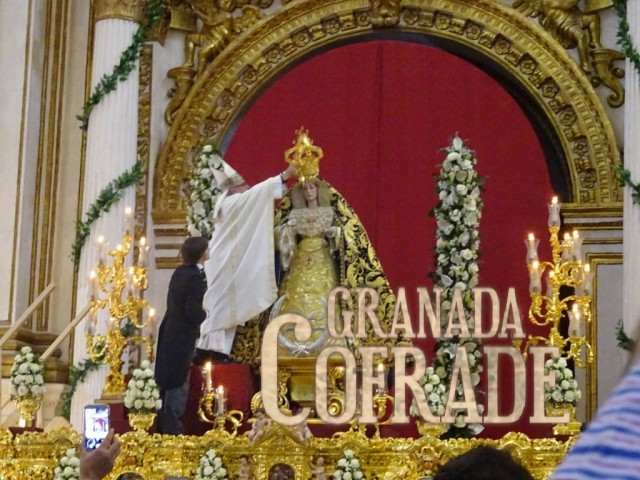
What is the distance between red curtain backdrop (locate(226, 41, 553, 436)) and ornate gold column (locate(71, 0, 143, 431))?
110 centimetres

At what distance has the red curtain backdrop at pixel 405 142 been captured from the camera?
10477 mm

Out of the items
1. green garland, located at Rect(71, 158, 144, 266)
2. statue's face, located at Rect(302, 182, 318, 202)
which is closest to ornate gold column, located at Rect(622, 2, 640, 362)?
statue's face, located at Rect(302, 182, 318, 202)

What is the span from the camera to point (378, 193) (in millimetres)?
10773

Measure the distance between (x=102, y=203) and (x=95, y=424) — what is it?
493cm

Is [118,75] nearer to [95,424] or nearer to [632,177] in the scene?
[632,177]

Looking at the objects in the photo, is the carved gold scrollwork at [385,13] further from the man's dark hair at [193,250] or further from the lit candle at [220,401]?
the lit candle at [220,401]

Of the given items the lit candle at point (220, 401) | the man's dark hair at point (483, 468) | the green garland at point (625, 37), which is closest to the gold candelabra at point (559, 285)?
the lit candle at point (220, 401)

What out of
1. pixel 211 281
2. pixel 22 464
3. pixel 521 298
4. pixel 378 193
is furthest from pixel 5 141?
pixel 521 298

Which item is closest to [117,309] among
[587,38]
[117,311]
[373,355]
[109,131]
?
[117,311]

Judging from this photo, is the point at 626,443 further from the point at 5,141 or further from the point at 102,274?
the point at 5,141

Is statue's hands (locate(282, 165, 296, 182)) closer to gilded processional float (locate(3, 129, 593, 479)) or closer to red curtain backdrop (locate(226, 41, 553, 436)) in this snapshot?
gilded processional float (locate(3, 129, 593, 479))

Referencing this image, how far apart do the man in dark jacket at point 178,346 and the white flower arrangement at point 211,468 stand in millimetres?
998

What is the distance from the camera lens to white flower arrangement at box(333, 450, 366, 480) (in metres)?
7.11

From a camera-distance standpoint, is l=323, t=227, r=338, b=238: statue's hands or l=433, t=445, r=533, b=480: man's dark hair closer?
l=433, t=445, r=533, b=480: man's dark hair
